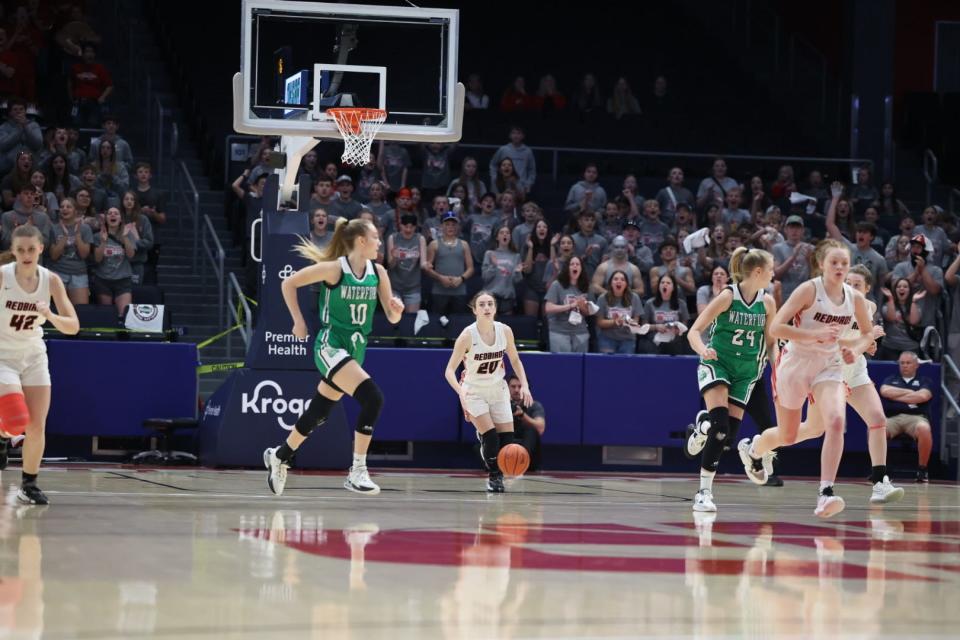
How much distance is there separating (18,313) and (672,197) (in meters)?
12.9

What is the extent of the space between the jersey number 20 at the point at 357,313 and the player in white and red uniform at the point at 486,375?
2025mm

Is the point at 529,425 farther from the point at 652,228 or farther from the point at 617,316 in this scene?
the point at 652,228

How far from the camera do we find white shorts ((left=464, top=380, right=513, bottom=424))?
13344 millimetres

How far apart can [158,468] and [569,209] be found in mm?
8168

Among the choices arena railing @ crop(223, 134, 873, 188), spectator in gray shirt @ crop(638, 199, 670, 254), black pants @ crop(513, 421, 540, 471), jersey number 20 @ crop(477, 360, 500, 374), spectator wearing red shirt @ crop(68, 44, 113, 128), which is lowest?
black pants @ crop(513, 421, 540, 471)

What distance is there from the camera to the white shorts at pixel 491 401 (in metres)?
13.3

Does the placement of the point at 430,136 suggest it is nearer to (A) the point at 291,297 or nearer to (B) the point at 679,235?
(A) the point at 291,297

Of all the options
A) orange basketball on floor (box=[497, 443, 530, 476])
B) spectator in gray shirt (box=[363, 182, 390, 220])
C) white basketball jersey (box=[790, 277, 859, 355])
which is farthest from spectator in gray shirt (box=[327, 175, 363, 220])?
white basketball jersey (box=[790, 277, 859, 355])

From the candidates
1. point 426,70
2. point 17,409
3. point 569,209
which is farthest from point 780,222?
point 17,409

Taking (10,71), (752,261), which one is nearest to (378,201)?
(10,71)

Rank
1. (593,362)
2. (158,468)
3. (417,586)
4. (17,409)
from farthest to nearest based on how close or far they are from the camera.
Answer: (593,362) < (158,468) < (17,409) < (417,586)

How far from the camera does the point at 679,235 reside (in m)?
20.0

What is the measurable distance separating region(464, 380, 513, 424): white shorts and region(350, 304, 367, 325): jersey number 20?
2.22 m

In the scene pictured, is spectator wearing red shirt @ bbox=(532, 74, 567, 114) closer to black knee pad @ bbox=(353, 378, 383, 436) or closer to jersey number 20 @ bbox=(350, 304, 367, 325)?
jersey number 20 @ bbox=(350, 304, 367, 325)
